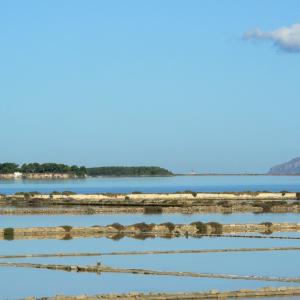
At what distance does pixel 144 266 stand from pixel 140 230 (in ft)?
40.5

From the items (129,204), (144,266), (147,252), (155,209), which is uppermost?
(129,204)

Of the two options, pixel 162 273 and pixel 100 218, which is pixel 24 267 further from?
pixel 100 218

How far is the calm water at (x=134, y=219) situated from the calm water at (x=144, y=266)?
10.7m

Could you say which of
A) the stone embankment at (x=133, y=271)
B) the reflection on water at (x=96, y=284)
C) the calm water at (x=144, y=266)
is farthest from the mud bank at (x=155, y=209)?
the reflection on water at (x=96, y=284)

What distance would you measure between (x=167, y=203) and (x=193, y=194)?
1459 centimetres

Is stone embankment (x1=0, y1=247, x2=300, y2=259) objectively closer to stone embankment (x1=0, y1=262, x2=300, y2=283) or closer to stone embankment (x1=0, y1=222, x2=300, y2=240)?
stone embankment (x1=0, y1=262, x2=300, y2=283)

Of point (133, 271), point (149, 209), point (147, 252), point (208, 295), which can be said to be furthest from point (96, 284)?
point (149, 209)

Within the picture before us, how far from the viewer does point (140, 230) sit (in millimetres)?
42062

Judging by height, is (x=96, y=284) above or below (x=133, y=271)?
below

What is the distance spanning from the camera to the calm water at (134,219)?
162ft

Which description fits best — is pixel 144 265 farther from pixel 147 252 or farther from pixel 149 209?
pixel 149 209

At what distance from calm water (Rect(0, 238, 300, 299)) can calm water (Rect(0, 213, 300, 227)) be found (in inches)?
422

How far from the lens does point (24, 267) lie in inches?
1158

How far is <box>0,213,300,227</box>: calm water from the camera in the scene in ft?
162
